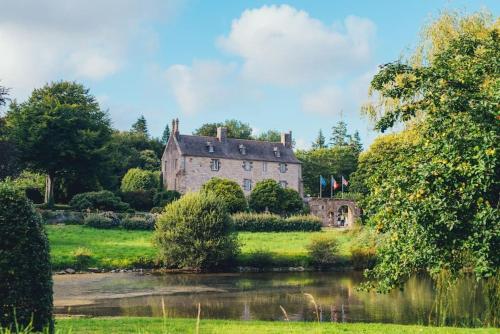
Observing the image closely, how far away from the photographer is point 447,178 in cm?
1058

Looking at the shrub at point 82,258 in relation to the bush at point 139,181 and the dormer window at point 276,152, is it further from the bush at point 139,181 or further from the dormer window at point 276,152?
the dormer window at point 276,152

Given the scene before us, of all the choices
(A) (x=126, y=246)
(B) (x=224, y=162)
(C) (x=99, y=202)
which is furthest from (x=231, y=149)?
(A) (x=126, y=246)

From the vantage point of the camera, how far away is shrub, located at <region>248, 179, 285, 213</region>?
2131 inches

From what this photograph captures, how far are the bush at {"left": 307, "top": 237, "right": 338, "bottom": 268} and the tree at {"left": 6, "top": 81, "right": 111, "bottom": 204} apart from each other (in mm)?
25052

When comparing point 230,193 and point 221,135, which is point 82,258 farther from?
point 221,135

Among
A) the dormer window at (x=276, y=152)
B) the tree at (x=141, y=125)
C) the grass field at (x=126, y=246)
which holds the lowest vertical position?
the grass field at (x=126, y=246)

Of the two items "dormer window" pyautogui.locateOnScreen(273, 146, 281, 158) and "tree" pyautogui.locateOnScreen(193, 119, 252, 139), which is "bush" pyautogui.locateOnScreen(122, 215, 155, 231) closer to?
"dormer window" pyautogui.locateOnScreen(273, 146, 281, 158)

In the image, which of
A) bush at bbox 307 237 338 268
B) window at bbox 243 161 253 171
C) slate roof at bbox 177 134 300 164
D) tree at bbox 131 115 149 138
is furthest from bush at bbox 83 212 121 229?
tree at bbox 131 115 149 138

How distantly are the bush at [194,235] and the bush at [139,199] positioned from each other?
21848 millimetres

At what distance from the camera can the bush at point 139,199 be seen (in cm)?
5050

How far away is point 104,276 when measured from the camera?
26000mm

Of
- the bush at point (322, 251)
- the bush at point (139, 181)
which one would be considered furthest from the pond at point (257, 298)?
the bush at point (139, 181)

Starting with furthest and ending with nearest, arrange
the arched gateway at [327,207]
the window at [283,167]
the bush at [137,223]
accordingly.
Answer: the window at [283,167]
the arched gateway at [327,207]
the bush at [137,223]

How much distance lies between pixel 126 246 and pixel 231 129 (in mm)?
58260
